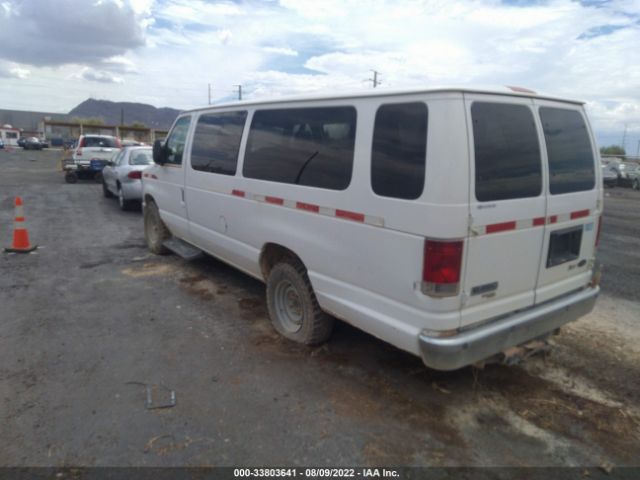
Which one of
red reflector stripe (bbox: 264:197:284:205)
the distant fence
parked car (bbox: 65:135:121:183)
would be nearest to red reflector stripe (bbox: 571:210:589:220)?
red reflector stripe (bbox: 264:197:284:205)

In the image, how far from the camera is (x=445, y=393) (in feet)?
12.0

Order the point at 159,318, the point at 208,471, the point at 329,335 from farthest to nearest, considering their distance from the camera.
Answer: the point at 159,318
the point at 329,335
the point at 208,471

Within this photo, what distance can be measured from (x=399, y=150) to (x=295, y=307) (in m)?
2.01

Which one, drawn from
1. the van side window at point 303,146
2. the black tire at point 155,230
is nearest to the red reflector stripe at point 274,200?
the van side window at point 303,146

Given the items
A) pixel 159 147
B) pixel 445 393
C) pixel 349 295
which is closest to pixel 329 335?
pixel 349 295

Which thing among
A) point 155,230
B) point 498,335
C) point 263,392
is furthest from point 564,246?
point 155,230

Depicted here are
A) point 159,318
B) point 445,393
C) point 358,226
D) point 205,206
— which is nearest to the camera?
point 358,226

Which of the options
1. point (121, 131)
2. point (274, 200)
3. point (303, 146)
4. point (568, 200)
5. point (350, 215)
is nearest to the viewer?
point (350, 215)

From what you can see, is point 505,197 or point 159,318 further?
point 159,318

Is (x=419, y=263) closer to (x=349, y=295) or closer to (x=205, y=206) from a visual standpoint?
(x=349, y=295)

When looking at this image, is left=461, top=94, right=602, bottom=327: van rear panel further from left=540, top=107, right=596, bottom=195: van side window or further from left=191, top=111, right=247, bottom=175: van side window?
left=191, top=111, right=247, bottom=175: van side window

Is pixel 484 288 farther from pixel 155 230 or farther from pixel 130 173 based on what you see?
pixel 130 173

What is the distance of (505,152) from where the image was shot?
3.17 metres

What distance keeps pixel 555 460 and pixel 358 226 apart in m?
1.93
